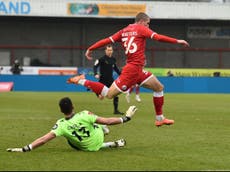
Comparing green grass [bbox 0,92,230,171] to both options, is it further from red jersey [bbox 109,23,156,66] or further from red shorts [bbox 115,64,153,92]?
red jersey [bbox 109,23,156,66]

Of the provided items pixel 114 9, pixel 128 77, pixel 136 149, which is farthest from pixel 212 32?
pixel 136 149

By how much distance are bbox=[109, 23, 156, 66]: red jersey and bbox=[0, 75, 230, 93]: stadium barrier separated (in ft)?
93.1

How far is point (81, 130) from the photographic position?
11312 mm

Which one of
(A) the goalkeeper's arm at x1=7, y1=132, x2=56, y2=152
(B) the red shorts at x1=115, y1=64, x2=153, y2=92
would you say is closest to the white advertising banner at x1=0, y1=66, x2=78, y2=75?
(B) the red shorts at x1=115, y1=64, x2=153, y2=92

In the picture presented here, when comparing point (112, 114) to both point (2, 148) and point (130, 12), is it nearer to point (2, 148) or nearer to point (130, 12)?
point (2, 148)

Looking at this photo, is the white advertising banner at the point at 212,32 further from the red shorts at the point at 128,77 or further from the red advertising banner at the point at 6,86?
the red shorts at the point at 128,77

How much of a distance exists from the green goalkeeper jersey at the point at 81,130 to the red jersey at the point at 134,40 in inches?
121

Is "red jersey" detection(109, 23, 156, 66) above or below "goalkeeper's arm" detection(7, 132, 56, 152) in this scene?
above

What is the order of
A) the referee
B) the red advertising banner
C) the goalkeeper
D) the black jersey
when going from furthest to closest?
the red advertising banner
the black jersey
the referee
the goalkeeper

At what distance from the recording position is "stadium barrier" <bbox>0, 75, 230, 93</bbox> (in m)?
43.0

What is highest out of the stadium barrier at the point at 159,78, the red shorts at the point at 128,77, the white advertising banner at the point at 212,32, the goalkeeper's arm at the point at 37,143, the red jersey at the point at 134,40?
the red jersey at the point at 134,40

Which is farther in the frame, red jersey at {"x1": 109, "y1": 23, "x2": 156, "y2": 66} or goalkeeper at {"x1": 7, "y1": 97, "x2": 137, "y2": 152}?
red jersey at {"x1": 109, "y1": 23, "x2": 156, "y2": 66}

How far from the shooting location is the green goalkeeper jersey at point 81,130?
11.2 metres

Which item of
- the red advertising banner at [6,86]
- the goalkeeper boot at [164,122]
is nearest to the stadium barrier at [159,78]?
the red advertising banner at [6,86]
